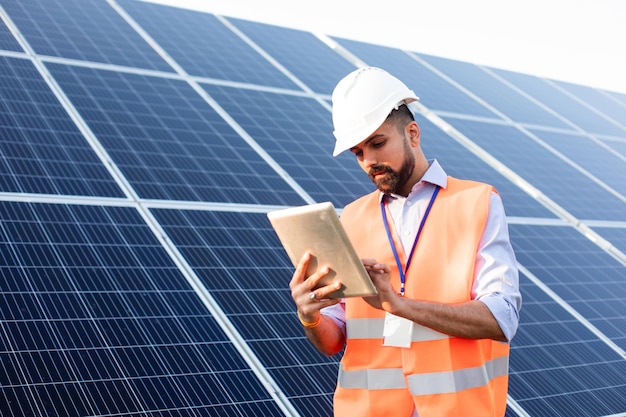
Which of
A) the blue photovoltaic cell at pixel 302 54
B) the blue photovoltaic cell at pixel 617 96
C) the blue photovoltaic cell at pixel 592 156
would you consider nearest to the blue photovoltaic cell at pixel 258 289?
the blue photovoltaic cell at pixel 302 54

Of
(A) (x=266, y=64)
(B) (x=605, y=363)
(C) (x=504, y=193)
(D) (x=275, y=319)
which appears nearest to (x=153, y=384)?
(D) (x=275, y=319)

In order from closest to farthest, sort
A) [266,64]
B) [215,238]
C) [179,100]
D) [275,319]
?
[275,319]
[215,238]
[179,100]
[266,64]

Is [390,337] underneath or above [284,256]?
above

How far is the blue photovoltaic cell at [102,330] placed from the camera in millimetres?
5492

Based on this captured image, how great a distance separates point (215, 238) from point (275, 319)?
1.04 m

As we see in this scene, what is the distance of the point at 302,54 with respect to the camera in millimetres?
14398

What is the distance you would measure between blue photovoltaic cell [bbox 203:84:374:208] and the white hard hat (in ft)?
17.4

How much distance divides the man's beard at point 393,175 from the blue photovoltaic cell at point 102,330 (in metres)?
2.43

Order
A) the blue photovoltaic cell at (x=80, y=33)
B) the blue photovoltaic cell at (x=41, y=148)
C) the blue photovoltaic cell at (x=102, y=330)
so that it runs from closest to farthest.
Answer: the blue photovoltaic cell at (x=102, y=330)
the blue photovoltaic cell at (x=41, y=148)
the blue photovoltaic cell at (x=80, y=33)

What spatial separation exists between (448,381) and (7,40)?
7.92 meters

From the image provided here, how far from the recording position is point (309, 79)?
13141 millimetres

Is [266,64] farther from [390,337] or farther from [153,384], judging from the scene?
[390,337]

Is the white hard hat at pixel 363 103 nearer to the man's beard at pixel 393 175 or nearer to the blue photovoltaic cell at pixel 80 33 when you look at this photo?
the man's beard at pixel 393 175

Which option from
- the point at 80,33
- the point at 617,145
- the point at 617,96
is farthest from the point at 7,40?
the point at 617,96
